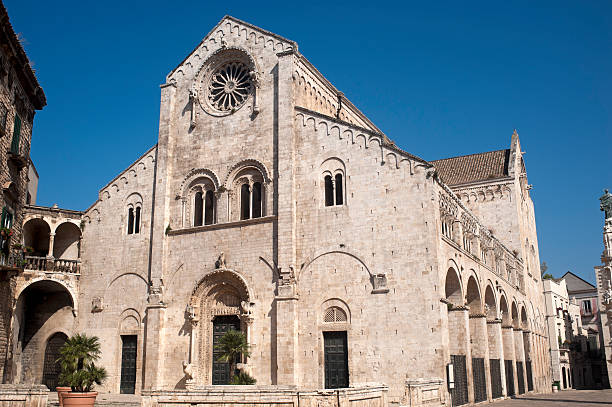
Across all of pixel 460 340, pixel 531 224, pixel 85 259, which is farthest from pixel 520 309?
pixel 85 259

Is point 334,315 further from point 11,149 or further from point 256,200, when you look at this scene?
point 11,149

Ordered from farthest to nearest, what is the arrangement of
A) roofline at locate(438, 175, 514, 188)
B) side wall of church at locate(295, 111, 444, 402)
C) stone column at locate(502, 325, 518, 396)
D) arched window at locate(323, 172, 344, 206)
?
roofline at locate(438, 175, 514, 188) < stone column at locate(502, 325, 518, 396) < arched window at locate(323, 172, 344, 206) < side wall of church at locate(295, 111, 444, 402)

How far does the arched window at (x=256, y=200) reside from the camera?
2784 cm

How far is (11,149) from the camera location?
79.3 feet

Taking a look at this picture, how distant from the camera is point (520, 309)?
132 feet

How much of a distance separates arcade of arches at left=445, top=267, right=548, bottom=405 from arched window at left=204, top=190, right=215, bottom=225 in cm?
1133

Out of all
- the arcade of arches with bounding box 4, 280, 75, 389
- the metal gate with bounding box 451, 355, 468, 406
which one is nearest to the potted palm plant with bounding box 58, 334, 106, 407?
the arcade of arches with bounding box 4, 280, 75, 389

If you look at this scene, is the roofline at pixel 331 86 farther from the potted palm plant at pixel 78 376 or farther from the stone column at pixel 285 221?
the potted palm plant at pixel 78 376

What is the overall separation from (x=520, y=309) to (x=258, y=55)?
2437cm

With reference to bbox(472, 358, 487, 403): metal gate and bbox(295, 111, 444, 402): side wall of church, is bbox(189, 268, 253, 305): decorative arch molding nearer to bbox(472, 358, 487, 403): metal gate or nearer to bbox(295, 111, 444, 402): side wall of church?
bbox(295, 111, 444, 402): side wall of church

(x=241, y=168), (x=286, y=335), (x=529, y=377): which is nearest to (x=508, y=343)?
(x=529, y=377)

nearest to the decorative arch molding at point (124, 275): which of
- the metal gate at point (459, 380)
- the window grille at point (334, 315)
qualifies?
the window grille at point (334, 315)

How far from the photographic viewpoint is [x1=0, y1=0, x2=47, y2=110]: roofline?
22.0 meters

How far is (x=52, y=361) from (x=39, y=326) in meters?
1.88
